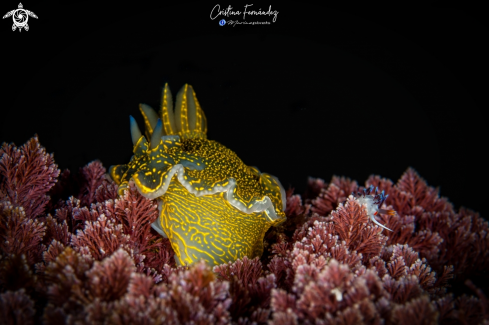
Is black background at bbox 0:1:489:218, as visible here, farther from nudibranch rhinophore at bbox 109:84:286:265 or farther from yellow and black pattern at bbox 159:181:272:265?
yellow and black pattern at bbox 159:181:272:265

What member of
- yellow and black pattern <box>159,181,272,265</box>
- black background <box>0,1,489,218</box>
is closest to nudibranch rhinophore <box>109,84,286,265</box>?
yellow and black pattern <box>159,181,272,265</box>

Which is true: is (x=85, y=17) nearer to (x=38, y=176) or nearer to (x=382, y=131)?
(x=38, y=176)

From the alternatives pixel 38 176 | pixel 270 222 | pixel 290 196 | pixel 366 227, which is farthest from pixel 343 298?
pixel 38 176

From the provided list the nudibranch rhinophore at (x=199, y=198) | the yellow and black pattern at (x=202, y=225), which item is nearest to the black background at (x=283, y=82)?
the nudibranch rhinophore at (x=199, y=198)

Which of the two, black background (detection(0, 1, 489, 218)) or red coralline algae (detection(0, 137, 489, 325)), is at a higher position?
black background (detection(0, 1, 489, 218))

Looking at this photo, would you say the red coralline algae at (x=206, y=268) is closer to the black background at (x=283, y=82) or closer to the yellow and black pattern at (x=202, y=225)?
the yellow and black pattern at (x=202, y=225)
